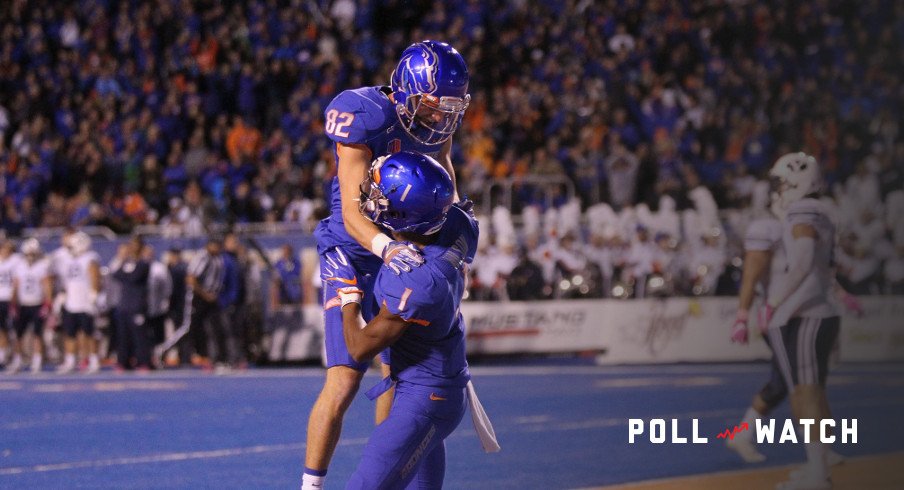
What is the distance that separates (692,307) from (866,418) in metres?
6.08

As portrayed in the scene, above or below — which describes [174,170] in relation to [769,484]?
above

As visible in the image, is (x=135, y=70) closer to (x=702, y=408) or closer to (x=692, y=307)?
(x=692, y=307)

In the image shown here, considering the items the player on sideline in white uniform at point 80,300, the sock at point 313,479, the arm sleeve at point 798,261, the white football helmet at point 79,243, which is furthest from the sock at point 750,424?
the white football helmet at point 79,243

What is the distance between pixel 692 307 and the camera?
664 inches

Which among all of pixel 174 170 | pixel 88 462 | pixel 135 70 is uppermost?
pixel 135 70

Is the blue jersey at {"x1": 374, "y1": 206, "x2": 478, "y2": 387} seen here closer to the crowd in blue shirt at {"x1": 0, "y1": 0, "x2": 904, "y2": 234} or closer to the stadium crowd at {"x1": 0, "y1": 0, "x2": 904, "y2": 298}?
the stadium crowd at {"x1": 0, "y1": 0, "x2": 904, "y2": 298}

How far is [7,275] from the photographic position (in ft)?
60.2

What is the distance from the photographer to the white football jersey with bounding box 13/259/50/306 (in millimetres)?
18031

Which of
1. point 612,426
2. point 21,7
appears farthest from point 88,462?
point 21,7

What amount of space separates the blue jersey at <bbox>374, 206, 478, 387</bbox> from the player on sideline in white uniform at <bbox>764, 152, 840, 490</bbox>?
3.26m

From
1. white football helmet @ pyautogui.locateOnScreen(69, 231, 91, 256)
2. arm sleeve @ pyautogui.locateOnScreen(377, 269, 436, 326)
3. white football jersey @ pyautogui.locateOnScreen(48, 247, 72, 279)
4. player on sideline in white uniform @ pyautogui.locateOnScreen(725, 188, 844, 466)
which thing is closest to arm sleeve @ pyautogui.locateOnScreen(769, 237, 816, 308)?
player on sideline in white uniform @ pyautogui.locateOnScreen(725, 188, 844, 466)

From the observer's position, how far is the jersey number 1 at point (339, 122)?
5711mm

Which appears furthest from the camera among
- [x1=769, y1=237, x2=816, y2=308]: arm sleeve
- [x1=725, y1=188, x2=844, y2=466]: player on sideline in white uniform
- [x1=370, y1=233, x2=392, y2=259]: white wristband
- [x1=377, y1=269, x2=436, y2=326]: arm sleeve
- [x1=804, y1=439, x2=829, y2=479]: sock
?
[x1=725, y1=188, x2=844, y2=466]: player on sideline in white uniform

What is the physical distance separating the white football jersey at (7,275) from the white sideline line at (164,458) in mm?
10245
